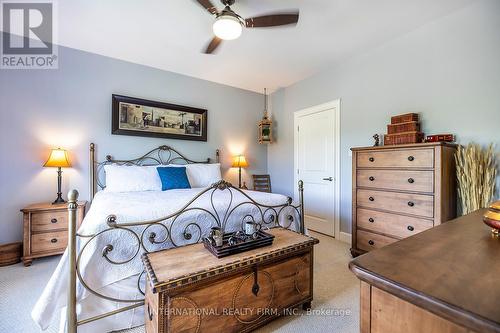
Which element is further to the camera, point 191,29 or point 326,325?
point 191,29

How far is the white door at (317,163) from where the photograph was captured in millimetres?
3641

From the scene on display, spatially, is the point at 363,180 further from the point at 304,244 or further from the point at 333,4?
the point at 333,4

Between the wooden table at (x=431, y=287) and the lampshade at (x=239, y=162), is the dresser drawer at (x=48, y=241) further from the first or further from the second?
the wooden table at (x=431, y=287)

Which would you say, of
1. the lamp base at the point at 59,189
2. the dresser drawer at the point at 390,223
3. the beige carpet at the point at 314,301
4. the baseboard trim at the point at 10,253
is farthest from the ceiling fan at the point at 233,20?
the baseboard trim at the point at 10,253

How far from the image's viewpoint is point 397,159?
2.37 metres

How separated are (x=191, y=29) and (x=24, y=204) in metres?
2.98

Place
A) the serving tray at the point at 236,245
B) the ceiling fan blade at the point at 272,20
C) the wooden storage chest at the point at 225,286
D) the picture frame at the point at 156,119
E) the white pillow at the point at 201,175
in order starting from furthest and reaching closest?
the white pillow at the point at 201,175
the picture frame at the point at 156,119
the ceiling fan blade at the point at 272,20
the serving tray at the point at 236,245
the wooden storage chest at the point at 225,286

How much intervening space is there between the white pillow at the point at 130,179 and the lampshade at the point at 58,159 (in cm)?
44

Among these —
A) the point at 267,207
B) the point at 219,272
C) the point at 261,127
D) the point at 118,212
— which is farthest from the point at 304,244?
the point at 261,127

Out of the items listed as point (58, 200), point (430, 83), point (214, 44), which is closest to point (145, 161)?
point (58, 200)

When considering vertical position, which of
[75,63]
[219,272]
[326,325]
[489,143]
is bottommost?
[326,325]

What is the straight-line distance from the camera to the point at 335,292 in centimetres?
206

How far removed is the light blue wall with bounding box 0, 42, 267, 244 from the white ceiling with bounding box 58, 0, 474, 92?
261 millimetres

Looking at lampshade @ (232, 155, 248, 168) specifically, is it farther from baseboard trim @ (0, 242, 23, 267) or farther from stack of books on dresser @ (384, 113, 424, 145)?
baseboard trim @ (0, 242, 23, 267)
